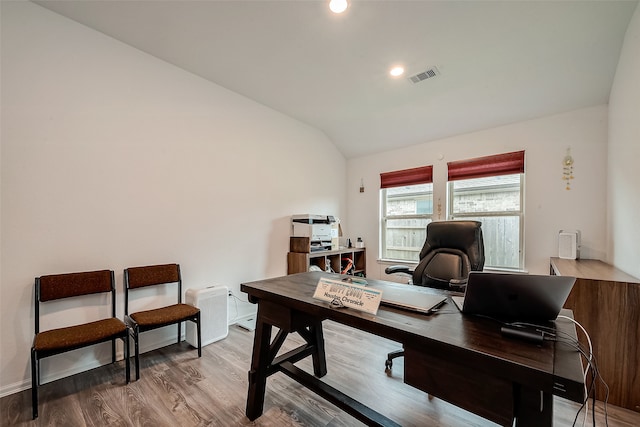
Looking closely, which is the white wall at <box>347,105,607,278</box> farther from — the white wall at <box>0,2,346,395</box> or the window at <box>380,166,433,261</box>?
the white wall at <box>0,2,346,395</box>

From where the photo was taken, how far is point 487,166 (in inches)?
133

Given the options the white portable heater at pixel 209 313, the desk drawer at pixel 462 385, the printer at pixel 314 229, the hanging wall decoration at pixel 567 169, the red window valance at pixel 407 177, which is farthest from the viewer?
the red window valance at pixel 407 177

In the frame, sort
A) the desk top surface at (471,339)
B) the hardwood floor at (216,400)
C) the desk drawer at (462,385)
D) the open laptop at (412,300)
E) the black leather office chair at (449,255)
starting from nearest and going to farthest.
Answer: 1. the desk top surface at (471,339)
2. the desk drawer at (462,385)
3. the open laptop at (412,300)
4. the hardwood floor at (216,400)
5. the black leather office chair at (449,255)

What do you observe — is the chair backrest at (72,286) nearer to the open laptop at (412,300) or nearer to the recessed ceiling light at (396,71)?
the open laptop at (412,300)

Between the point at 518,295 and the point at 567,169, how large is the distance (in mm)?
2887

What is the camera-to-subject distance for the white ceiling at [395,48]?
6.30ft

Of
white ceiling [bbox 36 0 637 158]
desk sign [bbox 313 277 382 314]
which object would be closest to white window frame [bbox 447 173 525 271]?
white ceiling [bbox 36 0 637 158]

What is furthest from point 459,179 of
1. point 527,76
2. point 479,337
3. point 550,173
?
point 479,337

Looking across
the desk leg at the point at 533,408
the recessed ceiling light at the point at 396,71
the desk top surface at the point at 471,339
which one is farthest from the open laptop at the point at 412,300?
the recessed ceiling light at the point at 396,71

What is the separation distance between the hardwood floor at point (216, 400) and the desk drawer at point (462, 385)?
2.90 feet

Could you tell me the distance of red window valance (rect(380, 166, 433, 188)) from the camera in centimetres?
389

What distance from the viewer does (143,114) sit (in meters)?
2.44

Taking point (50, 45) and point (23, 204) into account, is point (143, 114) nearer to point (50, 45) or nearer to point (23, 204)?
point (50, 45)

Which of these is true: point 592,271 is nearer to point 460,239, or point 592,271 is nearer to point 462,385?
point 460,239
